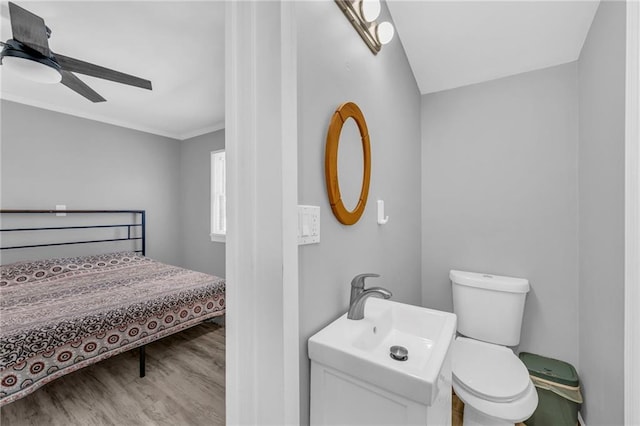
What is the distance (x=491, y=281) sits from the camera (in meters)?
1.75

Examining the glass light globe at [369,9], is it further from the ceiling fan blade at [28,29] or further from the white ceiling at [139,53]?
the ceiling fan blade at [28,29]

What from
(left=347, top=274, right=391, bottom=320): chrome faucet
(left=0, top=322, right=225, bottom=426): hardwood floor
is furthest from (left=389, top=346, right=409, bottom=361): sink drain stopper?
(left=0, top=322, right=225, bottom=426): hardwood floor

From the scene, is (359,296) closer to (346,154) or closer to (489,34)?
(346,154)

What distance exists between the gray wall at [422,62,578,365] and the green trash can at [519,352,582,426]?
8.1 inches

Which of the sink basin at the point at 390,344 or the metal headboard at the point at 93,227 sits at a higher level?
the metal headboard at the point at 93,227

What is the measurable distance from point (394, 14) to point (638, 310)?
1859 millimetres

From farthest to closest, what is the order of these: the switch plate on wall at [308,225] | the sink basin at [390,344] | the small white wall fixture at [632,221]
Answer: the small white wall fixture at [632,221], the switch plate on wall at [308,225], the sink basin at [390,344]

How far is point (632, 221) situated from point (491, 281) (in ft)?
2.86

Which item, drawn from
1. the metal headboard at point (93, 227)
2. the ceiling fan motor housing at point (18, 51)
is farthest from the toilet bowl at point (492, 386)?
the metal headboard at point (93, 227)

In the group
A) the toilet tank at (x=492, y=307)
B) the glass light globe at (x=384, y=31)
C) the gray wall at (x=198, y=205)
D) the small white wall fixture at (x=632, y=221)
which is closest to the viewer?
the small white wall fixture at (x=632, y=221)

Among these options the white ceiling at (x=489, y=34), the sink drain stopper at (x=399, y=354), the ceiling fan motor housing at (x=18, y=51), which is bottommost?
the sink drain stopper at (x=399, y=354)

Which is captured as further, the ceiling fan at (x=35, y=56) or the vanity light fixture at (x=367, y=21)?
the ceiling fan at (x=35, y=56)

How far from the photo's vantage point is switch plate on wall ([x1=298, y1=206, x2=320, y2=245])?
0.83 metres

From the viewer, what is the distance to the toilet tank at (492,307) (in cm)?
170
